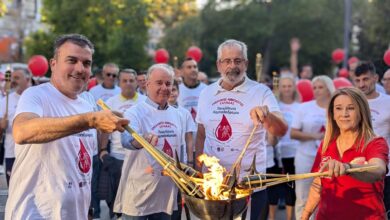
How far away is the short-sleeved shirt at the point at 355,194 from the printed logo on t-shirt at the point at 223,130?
1515mm

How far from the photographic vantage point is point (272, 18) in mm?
41094

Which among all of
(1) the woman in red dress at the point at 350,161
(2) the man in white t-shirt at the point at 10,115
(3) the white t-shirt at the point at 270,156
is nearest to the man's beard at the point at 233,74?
(1) the woman in red dress at the point at 350,161

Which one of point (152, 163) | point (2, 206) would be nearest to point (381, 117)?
point (152, 163)

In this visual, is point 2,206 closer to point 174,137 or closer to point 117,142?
point 117,142

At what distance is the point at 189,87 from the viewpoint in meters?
9.83

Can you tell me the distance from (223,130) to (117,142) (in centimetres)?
270

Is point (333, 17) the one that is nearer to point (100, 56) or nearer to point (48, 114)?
point (100, 56)

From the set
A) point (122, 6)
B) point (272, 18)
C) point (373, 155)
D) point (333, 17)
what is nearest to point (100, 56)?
point (122, 6)

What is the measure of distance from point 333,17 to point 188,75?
34.6 metres

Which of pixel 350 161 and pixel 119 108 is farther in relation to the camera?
pixel 119 108

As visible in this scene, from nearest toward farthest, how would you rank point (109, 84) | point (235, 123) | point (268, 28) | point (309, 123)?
1. point (235, 123)
2. point (309, 123)
3. point (109, 84)
4. point (268, 28)

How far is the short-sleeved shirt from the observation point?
4.49 m

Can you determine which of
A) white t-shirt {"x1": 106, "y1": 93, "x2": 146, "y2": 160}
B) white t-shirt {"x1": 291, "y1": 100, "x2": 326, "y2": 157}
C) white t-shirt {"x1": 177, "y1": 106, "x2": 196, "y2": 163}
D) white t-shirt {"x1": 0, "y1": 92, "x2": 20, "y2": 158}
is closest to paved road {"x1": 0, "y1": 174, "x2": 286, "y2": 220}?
white t-shirt {"x1": 0, "y1": 92, "x2": 20, "y2": 158}

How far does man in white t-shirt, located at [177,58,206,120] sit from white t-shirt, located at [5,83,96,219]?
224 inches
